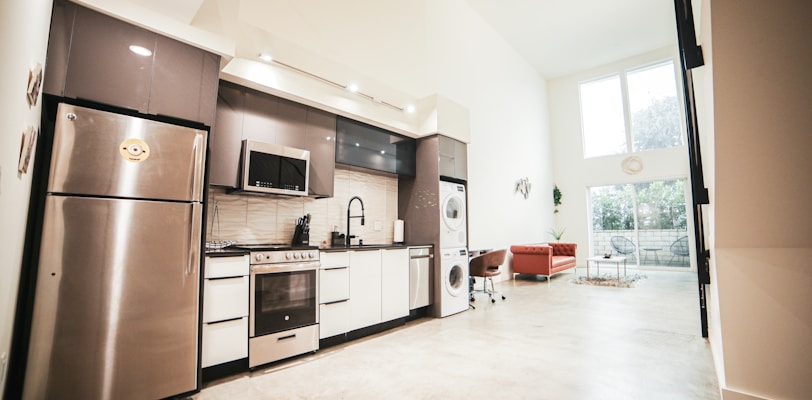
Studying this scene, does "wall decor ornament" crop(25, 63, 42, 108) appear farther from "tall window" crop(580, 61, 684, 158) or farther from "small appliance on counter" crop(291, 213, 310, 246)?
"tall window" crop(580, 61, 684, 158)

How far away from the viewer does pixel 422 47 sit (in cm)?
541

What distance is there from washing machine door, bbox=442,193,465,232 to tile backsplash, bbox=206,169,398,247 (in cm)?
74

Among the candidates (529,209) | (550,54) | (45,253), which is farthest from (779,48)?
(550,54)

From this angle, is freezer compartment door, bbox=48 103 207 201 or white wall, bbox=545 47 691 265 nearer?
freezer compartment door, bbox=48 103 207 201

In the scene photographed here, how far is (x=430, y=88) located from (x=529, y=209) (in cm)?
459

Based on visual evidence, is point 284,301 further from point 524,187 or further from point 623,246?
point 623,246

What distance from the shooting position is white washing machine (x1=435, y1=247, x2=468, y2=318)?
4.22 meters

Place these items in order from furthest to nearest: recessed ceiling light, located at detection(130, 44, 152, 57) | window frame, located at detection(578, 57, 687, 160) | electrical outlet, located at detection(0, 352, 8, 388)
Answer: window frame, located at detection(578, 57, 687, 160) < recessed ceiling light, located at detection(130, 44, 152, 57) < electrical outlet, located at detection(0, 352, 8, 388)

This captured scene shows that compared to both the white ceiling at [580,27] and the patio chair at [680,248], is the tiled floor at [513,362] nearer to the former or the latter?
the patio chair at [680,248]

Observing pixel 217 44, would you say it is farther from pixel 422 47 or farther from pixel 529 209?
pixel 529 209

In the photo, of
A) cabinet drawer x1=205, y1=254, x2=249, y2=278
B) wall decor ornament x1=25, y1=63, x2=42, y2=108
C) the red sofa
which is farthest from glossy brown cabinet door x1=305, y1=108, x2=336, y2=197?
the red sofa

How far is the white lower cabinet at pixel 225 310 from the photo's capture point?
2.35 meters

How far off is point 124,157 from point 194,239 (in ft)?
2.06

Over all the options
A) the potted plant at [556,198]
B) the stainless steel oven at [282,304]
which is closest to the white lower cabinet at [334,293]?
the stainless steel oven at [282,304]
